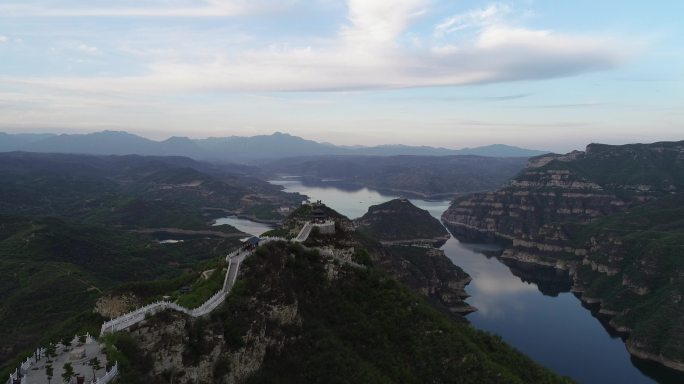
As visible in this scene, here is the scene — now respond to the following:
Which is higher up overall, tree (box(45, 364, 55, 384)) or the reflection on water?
tree (box(45, 364, 55, 384))

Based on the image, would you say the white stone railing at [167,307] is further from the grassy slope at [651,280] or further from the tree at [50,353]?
the grassy slope at [651,280]

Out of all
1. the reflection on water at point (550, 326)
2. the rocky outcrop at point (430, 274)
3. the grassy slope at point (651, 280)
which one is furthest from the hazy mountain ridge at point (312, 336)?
the rocky outcrop at point (430, 274)

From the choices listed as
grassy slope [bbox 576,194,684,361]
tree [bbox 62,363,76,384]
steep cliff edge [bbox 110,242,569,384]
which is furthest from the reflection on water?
tree [bbox 62,363,76,384]

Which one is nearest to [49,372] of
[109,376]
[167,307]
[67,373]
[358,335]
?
[67,373]

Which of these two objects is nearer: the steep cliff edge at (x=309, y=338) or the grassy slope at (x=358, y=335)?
the steep cliff edge at (x=309, y=338)

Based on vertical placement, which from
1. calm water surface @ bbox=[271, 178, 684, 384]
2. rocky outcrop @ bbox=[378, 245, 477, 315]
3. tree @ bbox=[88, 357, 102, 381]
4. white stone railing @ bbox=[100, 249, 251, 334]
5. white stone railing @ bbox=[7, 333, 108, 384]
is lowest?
calm water surface @ bbox=[271, 178, 684, 384]

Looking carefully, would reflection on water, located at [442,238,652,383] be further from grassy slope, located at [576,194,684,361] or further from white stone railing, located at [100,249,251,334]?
white stone railing, located at [100,249,251,334]

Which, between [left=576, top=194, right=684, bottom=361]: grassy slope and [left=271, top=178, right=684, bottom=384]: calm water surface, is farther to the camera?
[left=576, top=194, right=684, bottom=361]: grassy slope

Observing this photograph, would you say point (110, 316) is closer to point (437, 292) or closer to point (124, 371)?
point (124, 371)
